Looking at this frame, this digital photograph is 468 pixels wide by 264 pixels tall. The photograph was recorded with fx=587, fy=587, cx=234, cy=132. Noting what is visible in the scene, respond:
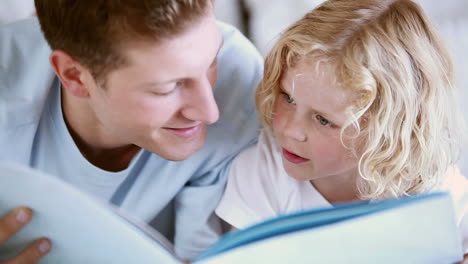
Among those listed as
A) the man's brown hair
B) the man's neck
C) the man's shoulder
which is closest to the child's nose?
the man's brown hair

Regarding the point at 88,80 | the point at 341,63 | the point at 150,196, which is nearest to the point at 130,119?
the point at 88,80

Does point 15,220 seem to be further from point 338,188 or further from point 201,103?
point 338,188

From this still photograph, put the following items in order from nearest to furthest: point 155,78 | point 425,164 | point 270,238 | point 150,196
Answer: point 270,238 < point 155,78 < point 425,164 < point 150,196

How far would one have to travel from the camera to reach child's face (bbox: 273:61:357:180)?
35.9 inches

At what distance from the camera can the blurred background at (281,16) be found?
1.33 meters

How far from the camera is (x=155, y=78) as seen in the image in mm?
877

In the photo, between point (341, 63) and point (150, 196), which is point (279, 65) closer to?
point (341, 63)

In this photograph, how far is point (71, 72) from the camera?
0.97 meters

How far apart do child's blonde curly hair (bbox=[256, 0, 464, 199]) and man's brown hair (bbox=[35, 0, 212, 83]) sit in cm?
19

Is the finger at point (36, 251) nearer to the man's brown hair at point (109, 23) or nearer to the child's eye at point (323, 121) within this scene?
the man's brown hair at point (109, 23)

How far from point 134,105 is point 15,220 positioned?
270 millimetres

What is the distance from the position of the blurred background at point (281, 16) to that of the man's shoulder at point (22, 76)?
9.7 inches

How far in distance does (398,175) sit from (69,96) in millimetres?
612

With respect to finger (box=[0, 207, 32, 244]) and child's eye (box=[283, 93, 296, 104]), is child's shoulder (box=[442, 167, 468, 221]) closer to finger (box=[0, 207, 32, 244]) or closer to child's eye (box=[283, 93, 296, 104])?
child's eye (box=[283, 93, 296, 104])
